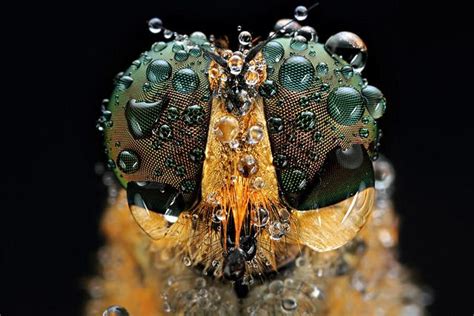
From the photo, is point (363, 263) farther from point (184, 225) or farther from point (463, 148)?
point (463, 148)

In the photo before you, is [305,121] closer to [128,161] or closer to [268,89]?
[268,89]

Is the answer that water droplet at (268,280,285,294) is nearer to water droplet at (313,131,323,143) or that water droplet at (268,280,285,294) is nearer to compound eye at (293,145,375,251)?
compound eye at (293,145,375,251)

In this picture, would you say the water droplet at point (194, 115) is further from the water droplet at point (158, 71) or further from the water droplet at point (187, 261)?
the water droplet at point (187, 261)

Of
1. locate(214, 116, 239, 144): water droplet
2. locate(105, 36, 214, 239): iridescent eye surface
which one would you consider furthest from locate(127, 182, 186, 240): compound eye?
locate(214, 116, 239, 144): water droplet

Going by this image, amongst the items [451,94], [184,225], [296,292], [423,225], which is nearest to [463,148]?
[451,94]

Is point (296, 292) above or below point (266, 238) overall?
below

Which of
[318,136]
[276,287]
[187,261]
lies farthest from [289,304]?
[318,136]
